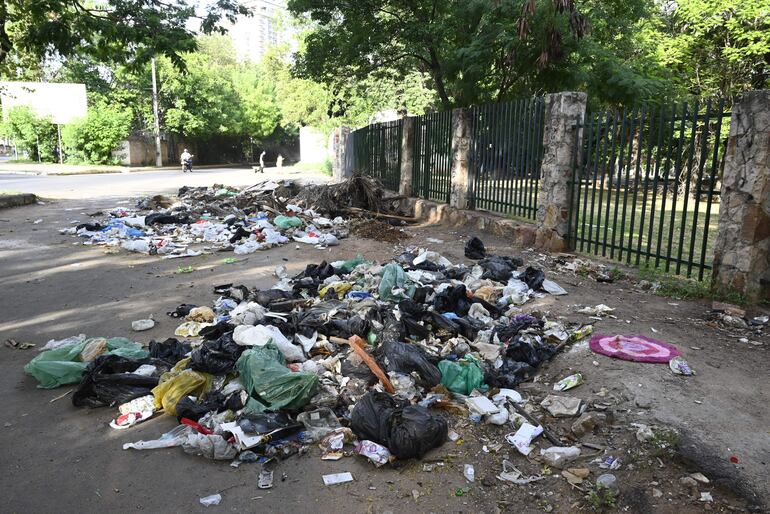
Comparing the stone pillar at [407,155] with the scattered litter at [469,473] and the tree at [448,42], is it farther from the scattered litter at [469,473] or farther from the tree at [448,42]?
the scattered litter at [469,473]

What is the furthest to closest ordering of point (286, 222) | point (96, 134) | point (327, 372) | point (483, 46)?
point (96, 134)
point (483, 46)
point (286, 222)
point (327, 372)

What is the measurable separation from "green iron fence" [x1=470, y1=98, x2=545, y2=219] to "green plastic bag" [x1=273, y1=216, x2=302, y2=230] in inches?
137

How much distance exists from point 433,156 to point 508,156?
3115mm

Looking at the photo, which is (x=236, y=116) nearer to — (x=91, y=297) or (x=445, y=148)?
(x=445, y=148)

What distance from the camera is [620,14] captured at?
14.3 m

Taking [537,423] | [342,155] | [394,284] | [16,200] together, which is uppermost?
[342,155]

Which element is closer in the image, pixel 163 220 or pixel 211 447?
pixel 211 447

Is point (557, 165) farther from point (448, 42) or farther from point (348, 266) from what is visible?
point (448, 42)

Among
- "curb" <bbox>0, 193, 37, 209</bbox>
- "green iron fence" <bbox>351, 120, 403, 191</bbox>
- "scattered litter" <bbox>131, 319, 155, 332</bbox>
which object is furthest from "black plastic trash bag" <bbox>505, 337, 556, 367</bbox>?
"curb" <bbox>0, 193, 37, 209</bbox>

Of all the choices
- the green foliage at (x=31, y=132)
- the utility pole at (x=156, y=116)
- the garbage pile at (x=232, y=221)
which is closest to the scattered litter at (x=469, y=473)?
the garbage pile at (x=232, y=221)

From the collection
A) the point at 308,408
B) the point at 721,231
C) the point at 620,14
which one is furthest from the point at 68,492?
the point at 620,14

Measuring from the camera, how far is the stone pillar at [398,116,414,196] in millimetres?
13367

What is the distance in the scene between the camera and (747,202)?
5.13 metres

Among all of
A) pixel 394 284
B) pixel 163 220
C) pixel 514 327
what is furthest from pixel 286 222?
pixel 514 327
